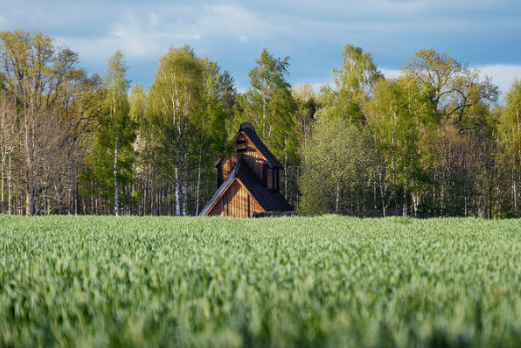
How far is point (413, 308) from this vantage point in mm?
3734

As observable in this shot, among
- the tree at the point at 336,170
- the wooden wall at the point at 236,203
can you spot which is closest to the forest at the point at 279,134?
the tree at the point at 336,170

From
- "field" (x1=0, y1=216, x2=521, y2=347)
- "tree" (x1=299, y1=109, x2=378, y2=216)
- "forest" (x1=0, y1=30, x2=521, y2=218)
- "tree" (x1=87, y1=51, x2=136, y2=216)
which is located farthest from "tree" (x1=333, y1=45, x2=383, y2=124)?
"field" (x1=0, y1=216, x2=521, y2=347)

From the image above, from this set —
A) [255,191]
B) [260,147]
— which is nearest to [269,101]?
[260,147]

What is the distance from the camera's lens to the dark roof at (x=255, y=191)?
1341 inches

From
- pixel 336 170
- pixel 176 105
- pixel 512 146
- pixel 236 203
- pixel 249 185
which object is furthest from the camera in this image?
pixel 512 146

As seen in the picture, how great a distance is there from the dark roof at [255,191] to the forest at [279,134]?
3108mm

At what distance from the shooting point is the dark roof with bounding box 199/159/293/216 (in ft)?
112

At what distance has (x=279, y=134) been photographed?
43969 millimetres

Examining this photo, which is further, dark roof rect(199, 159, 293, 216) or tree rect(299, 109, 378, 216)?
tree rect(299, 109, 378, 216)

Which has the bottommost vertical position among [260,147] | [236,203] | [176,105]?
[236,203]

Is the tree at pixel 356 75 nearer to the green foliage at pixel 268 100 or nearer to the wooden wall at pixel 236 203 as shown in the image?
the green foliage at pixel 268 100

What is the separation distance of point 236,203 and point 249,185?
1.85m

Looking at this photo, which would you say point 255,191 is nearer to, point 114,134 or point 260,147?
point 260,147

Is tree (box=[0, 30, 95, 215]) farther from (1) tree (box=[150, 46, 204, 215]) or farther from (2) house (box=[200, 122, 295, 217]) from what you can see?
(2) house (box=[200, 122, 295, 217])
